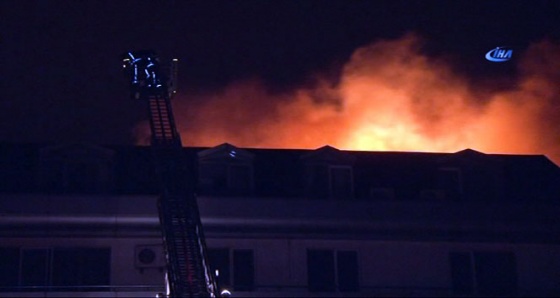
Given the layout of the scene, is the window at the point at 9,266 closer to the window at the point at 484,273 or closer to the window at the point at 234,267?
the window at the point at 234,267

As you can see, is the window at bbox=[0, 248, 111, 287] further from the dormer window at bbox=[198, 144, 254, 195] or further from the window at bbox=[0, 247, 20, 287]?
the dormer window at bbox=[198, 144, 254, 195]

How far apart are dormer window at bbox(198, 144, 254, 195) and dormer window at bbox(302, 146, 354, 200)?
5.62 ft

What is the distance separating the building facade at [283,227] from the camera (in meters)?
25.4

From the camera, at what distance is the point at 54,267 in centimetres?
2530

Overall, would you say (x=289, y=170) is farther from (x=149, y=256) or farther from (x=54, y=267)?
(x=54, y=267)

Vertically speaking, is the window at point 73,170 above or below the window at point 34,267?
above

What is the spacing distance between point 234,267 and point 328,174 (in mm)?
4297

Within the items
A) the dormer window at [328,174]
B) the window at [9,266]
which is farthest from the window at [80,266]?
the dormer window at [328,174]

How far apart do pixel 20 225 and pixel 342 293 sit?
8558 mm

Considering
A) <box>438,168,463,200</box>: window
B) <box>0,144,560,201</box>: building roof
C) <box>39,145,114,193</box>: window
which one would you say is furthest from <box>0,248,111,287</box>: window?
<box>438,168,463,200</box>: window

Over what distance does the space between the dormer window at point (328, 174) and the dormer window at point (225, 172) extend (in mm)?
1713

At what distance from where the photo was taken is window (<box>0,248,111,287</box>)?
25.1 meters

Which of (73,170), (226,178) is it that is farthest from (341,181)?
(73,170)

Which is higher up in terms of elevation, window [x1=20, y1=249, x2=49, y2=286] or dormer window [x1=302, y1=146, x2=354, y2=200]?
dormer window [x1=302, y1=146, x2=354, y2=200]
